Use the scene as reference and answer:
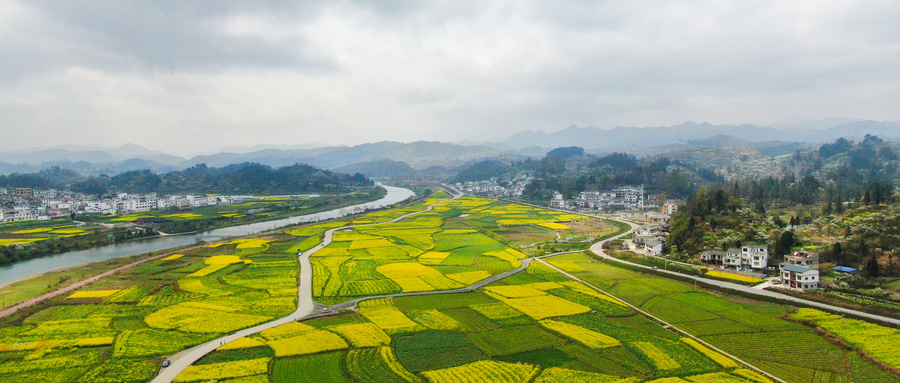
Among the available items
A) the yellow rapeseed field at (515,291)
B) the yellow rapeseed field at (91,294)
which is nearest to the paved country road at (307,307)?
the yellow rapeseed field at (515,291)

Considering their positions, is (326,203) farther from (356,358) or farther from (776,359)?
(776,359)

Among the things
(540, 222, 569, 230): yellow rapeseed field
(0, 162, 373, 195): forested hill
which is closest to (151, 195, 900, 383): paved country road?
(540, 222, 569, 230): yellow rapeseed field

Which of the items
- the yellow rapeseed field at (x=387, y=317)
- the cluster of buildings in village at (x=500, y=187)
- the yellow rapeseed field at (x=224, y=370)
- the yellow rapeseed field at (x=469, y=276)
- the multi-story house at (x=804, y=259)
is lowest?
the yellow rapeseed field at (x=469, y=276)

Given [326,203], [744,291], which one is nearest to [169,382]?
[744,291]

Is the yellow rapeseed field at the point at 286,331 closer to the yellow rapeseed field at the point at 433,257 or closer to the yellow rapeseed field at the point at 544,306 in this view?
the yellow rapeseed field at the point at 544,306

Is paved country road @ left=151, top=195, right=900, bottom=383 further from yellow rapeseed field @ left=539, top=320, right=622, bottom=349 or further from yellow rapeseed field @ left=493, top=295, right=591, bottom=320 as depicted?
yellow rapeseed field @ left=539, top=320, right=622, bottom=349

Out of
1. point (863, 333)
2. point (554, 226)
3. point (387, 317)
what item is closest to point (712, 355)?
point (863, 333)

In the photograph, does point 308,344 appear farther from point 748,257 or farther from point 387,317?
point 748,257

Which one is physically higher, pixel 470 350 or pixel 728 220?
pixel 728 220
